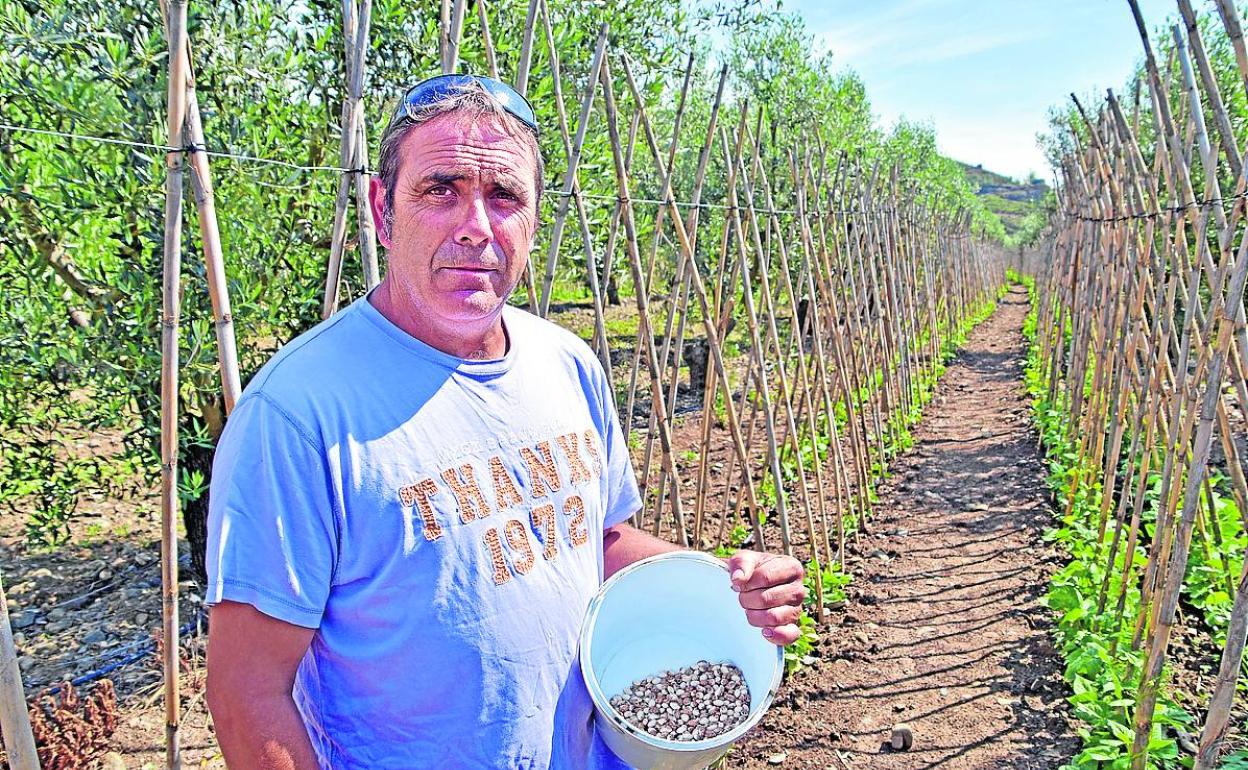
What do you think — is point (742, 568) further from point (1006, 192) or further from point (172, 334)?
point (1006, 192)

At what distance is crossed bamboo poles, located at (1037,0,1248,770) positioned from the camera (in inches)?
94.1

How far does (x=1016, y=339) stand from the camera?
55.0 feet

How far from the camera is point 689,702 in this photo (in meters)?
1.82

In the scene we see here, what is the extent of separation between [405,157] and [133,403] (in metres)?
3.31

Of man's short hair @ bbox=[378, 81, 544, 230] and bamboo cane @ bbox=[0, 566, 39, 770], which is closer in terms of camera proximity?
man's short hair @ bbox=[378, 81, 544, 230]

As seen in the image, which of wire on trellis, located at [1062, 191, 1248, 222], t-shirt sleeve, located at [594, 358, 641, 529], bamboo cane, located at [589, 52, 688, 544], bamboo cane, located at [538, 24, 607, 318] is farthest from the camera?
bamboo cane, located at [589, 52, 688, 544]

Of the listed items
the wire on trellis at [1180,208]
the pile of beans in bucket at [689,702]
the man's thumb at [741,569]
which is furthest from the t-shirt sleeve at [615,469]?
the wire on trellis at [1180,208]

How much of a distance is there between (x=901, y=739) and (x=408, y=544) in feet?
9.59

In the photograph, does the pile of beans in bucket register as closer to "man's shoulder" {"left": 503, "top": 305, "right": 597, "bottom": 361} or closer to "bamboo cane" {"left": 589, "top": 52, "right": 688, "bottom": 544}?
"man's shoulder" {"left": 503, "top": 305, "right": 597, "bottom": 361}

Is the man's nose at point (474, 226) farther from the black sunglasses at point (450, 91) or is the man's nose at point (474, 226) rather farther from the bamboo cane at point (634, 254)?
the bamboo cane at point (634, 254)

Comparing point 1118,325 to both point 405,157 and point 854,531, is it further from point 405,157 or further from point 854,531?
point 405,157

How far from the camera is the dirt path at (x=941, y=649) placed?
11.4 feet

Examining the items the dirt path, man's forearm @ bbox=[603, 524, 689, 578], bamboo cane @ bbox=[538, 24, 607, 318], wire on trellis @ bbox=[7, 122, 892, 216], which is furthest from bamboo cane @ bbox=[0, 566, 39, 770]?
the dirt path

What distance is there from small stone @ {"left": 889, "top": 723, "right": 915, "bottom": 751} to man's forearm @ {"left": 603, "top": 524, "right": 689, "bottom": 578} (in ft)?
7.24
